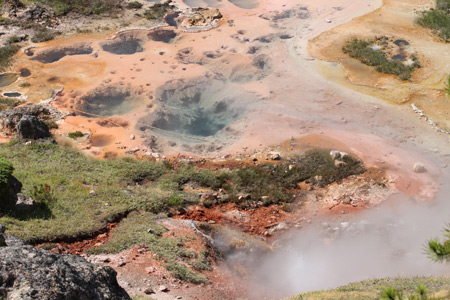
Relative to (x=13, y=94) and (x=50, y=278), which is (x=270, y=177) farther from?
(x=13, y=94)

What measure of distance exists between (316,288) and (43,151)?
11.9m

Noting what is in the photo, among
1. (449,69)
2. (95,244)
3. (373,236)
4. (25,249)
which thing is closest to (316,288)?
(373,236)

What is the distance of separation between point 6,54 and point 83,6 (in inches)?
321

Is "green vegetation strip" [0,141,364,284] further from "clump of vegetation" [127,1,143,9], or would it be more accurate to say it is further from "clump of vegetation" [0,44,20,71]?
"clump of vegetation" [127,1,143,9]

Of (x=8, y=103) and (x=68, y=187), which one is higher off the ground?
(x=68, y=187)

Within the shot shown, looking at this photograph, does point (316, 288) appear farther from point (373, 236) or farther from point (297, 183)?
point (297, 183)

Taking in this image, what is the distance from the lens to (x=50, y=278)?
22.2ft

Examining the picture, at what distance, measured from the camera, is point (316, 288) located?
11.9 m

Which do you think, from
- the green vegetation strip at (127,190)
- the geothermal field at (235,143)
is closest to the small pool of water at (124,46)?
the geothermal field at (235,143)

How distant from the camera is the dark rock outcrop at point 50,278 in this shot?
21.2ft

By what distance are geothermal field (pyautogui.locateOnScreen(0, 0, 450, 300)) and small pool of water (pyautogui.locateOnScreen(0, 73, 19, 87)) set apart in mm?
126

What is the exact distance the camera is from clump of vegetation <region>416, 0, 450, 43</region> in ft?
87.2

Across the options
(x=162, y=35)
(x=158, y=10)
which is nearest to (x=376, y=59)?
(x=162, y=35)

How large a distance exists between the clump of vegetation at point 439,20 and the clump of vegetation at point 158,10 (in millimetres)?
17874
